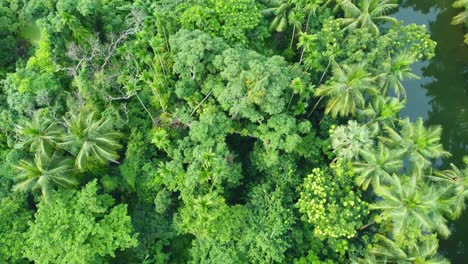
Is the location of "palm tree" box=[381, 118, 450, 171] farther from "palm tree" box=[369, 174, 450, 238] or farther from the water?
the water

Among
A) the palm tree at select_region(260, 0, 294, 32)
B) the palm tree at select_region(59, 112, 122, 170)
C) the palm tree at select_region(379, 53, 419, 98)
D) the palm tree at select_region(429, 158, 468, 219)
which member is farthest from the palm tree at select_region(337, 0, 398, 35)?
the palm tree at select_region(59, 112, 122, 170)

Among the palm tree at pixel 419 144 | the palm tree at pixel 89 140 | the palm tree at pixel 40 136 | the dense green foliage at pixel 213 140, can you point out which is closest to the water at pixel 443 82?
the dense green foliage at pixel 213 140

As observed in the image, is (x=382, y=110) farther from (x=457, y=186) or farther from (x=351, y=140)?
(x=457, y=186)

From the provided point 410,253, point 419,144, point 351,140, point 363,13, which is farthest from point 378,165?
point 363,13

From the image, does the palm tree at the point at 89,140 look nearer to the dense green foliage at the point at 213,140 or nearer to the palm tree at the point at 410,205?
the dense green foliage at the point at 213,140

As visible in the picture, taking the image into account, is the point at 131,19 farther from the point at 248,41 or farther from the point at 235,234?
the point at 235,234

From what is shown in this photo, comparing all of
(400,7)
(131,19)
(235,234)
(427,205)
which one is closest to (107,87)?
(131,19)
